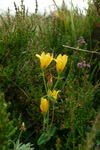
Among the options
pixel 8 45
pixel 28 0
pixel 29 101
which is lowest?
pixel 29 101

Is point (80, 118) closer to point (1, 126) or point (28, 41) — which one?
point (1, 126)

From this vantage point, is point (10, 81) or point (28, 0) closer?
point (10, 81)

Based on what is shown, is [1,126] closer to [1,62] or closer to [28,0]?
[1,62]

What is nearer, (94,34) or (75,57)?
(75,57)

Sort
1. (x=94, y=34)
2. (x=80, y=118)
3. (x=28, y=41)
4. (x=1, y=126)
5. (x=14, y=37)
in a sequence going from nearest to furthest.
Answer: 1. (x=1, y=126)
2. (x=80, y=118)
3. (x=14, y=37)
4. (x=28, y=41)
5. (x=94, y=34)

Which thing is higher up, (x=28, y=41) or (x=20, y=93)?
(x=28, y=41)

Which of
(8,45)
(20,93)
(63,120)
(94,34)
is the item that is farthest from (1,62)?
(94,34)

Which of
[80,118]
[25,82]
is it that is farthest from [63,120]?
[25,82]

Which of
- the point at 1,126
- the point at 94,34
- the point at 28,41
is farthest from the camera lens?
the point at 94,34

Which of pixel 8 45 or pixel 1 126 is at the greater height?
pixel 8 45
